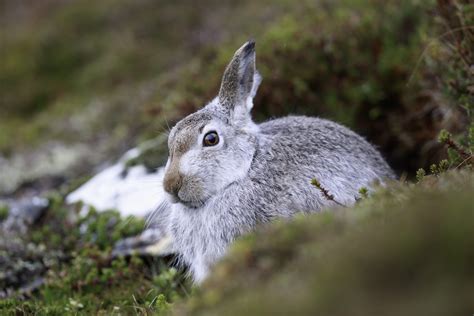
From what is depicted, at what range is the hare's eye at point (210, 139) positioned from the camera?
18.8 feet

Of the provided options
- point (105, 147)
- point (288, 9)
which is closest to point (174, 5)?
point (288, 9)

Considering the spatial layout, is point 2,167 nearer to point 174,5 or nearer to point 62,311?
point 62,311

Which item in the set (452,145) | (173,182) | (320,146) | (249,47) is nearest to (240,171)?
(173,182)

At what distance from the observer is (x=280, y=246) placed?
333 centimetres

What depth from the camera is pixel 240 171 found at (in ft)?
18.9

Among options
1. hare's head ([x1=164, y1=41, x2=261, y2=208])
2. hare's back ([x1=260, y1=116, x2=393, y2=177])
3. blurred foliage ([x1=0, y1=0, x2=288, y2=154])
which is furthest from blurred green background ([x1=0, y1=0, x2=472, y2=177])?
hare's head ([x1=164, y1=41, x2=261, y2=208])

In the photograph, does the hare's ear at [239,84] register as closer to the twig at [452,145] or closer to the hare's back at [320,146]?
the hare's back at [320,146]

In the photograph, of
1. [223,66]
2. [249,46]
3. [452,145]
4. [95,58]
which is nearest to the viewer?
[452,145]

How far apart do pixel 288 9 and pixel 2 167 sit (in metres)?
7.03

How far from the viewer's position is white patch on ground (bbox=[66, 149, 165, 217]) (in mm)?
8148

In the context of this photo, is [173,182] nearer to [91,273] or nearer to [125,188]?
[91,273]

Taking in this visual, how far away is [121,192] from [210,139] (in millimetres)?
3146

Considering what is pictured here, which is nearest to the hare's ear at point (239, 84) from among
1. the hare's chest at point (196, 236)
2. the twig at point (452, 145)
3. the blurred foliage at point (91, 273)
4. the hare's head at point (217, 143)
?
the hare's head at point (217, 143)

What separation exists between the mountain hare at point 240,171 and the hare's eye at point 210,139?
0.03ft
